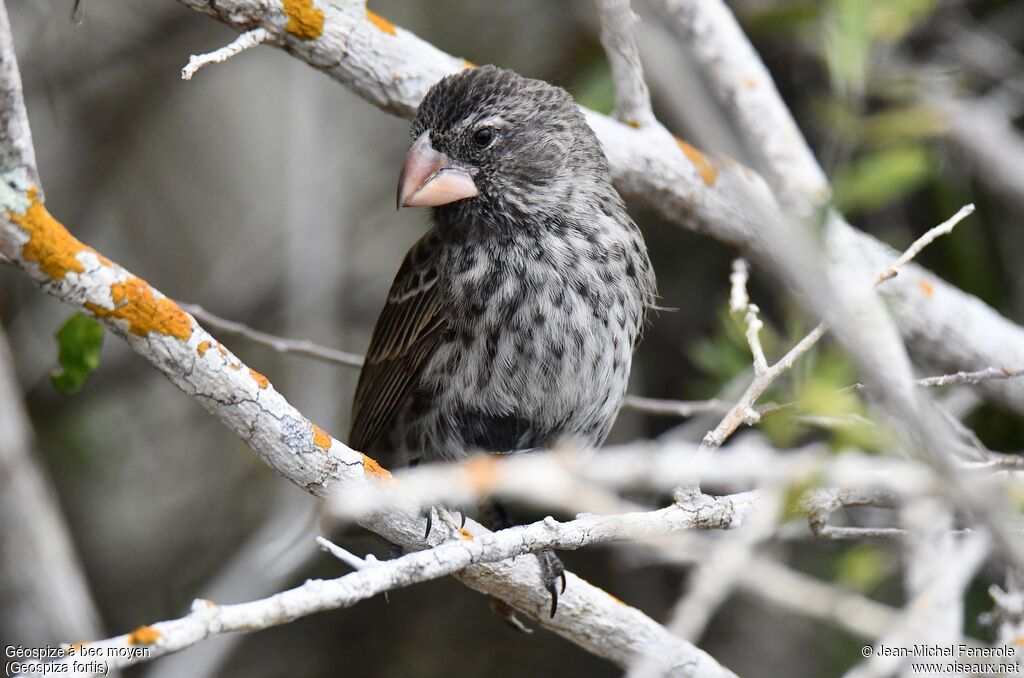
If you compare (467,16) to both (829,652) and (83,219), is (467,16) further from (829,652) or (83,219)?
(829,652)

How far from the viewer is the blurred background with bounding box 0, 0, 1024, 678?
373cm

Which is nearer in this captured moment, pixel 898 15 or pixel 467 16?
pixel 898 15

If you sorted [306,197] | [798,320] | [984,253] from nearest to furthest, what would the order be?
[798,320] → [984,253] → [306,197]

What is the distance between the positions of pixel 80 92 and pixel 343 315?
51.7 inches

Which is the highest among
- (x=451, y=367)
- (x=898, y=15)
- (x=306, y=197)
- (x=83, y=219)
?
(x=898, y=15)

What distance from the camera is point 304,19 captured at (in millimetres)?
2473

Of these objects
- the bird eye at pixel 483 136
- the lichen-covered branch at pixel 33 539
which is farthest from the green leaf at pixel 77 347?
the bird eye at pixel 483 136

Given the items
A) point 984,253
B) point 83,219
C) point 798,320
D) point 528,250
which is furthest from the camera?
point 83,219

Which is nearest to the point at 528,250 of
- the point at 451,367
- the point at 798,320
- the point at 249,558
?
the point at 451,367

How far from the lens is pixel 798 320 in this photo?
304 cm

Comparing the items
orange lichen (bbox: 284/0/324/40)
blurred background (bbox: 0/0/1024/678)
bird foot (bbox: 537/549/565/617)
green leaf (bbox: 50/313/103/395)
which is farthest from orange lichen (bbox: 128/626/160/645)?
blurred background (bbox: 0/0/1024/678)

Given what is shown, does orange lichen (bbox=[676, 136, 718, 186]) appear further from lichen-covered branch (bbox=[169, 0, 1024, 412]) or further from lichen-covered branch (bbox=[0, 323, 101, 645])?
lichen-covered branch (bbox=[0, 323, 101, 645])

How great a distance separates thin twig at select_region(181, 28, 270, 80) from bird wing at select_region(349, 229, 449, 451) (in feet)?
2.29

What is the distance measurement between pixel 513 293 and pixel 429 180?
34 centimetres
